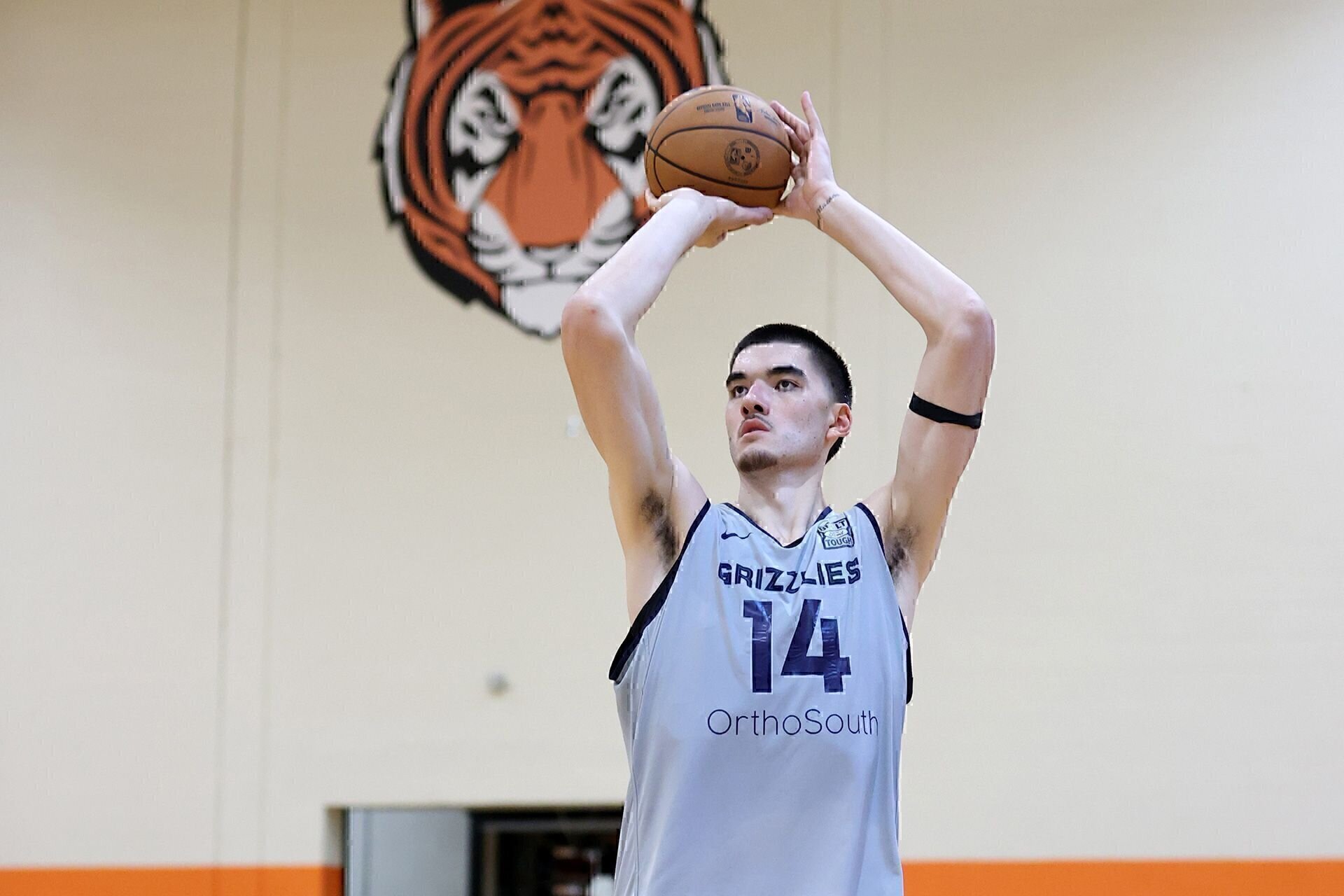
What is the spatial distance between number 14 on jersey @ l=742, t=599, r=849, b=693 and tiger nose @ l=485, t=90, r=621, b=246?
338cm

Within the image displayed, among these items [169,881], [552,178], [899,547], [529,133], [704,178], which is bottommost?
[169,881]

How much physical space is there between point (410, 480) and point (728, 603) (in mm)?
3256

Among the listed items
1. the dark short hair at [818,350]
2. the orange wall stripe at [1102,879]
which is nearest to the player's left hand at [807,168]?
the dark short hair at [818,350]

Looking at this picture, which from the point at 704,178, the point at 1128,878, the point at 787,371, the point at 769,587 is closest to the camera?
the point at 769,587

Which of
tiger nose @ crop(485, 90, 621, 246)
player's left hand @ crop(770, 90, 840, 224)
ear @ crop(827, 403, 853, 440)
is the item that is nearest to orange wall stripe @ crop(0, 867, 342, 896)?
tiger nose @ crop(485, 90, 621, 246)

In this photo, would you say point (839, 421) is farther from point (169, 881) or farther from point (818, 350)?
point (169, 881)

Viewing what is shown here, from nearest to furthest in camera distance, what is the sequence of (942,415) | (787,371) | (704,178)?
(942,415)
(787,371)
(704,178)

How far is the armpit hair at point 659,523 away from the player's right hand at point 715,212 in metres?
0.47

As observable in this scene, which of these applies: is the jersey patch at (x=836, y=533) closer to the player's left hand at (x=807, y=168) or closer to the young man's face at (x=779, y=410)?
the young man's face at (x=779, y=410)

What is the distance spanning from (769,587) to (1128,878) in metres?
3.18

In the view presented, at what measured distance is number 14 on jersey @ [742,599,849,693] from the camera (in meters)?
2.27

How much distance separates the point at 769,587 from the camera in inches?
92.8

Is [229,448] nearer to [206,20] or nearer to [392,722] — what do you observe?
[392,722]

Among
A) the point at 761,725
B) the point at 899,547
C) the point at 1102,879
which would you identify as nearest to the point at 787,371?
the point at 899,547
